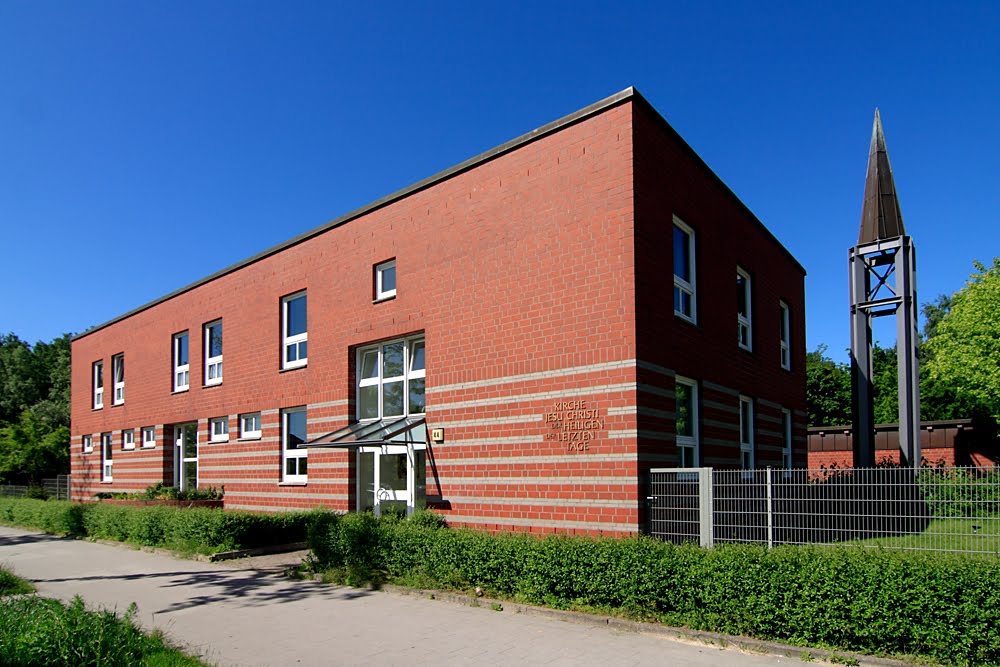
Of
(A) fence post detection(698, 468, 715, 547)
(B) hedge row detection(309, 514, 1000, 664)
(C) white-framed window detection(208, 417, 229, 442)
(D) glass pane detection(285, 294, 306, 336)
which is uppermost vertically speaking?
(D) glass pane detection(285, 294, 306, 336)

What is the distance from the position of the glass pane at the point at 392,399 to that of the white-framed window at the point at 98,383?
16616mm

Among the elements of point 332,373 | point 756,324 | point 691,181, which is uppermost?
point 691,181

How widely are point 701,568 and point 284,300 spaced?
12644 mm

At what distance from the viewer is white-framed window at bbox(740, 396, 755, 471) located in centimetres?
1423

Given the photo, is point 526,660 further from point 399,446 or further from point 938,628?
point 399,446

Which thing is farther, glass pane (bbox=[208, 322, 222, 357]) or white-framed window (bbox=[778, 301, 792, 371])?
glass pane (bbox=[208, 322, 222, 357])

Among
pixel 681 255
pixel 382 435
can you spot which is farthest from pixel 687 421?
pixel 382 435

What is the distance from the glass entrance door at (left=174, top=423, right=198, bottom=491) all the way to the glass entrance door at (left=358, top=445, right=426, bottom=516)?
8.23 meters

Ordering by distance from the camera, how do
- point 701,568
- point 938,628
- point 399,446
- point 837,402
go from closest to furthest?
point 938,628 → point 701,568 → point 399,446 → point 837,402

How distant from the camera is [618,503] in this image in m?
9.72

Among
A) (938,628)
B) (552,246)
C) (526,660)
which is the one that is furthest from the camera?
(552,246)

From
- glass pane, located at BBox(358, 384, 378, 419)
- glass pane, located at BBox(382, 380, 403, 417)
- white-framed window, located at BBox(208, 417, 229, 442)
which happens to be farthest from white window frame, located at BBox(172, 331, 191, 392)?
glass pane, located at BBox(382, 380, 403, 417)

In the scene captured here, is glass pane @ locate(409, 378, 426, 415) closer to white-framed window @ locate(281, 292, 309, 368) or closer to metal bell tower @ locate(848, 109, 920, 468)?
white-framed window @ locate(281, 292, 309, 368)

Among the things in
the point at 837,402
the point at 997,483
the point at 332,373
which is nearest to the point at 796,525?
the point at 997,483
